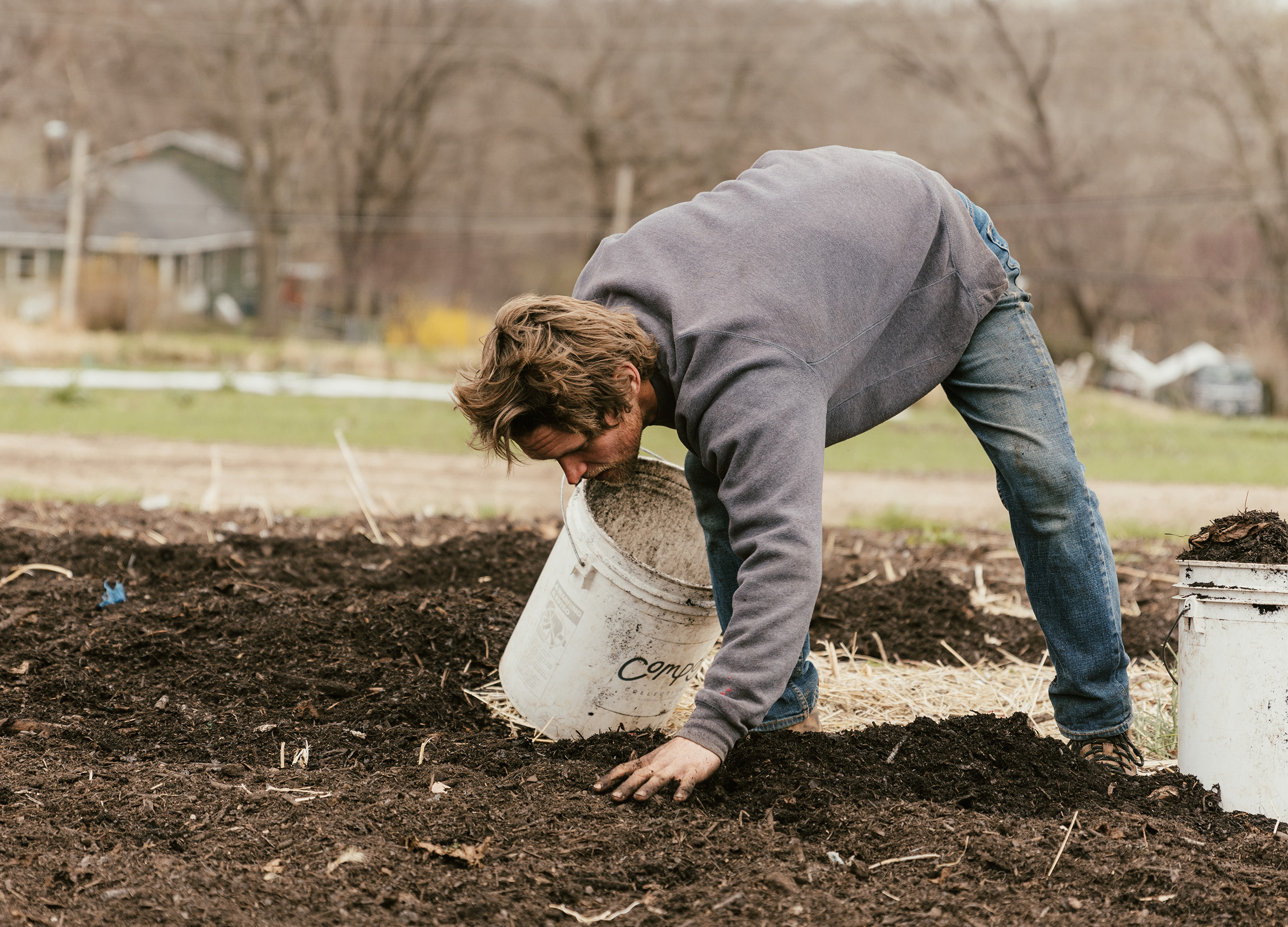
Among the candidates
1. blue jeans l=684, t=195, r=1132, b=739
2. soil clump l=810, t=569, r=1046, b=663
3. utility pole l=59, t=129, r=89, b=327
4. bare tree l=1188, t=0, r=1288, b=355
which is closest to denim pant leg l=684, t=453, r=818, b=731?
blue jeans l=684, t=195, r=1132, b=739

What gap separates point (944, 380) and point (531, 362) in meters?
1.09

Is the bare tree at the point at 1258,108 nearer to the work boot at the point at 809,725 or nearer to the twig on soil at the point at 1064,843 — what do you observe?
the work boot at the point at 809,725

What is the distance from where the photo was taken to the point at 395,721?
10.7 feet

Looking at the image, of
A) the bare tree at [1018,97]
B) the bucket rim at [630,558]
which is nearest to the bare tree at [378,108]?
the bare tree at [1018,97]

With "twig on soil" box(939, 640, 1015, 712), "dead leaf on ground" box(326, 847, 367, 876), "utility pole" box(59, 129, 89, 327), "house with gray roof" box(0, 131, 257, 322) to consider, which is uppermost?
"dead leaf on ground" box(326, 847, 367, 876)

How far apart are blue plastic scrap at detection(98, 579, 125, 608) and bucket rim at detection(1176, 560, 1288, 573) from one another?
3.38 m

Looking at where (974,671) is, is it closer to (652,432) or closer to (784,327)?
(784,327)

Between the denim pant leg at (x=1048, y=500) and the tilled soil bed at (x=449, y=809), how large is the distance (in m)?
0.23

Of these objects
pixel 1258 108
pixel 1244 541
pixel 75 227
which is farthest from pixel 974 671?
pixel 75 227

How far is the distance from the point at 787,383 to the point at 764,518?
10.7 inches

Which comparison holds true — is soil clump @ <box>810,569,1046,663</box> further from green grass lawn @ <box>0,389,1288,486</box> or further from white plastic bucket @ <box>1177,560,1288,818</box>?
green grass lawn @ <box>0,389,1288,486</box>

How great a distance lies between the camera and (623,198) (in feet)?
98.2

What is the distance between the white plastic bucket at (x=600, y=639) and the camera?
308 centimetres

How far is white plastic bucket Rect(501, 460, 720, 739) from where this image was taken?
3.08 meters
